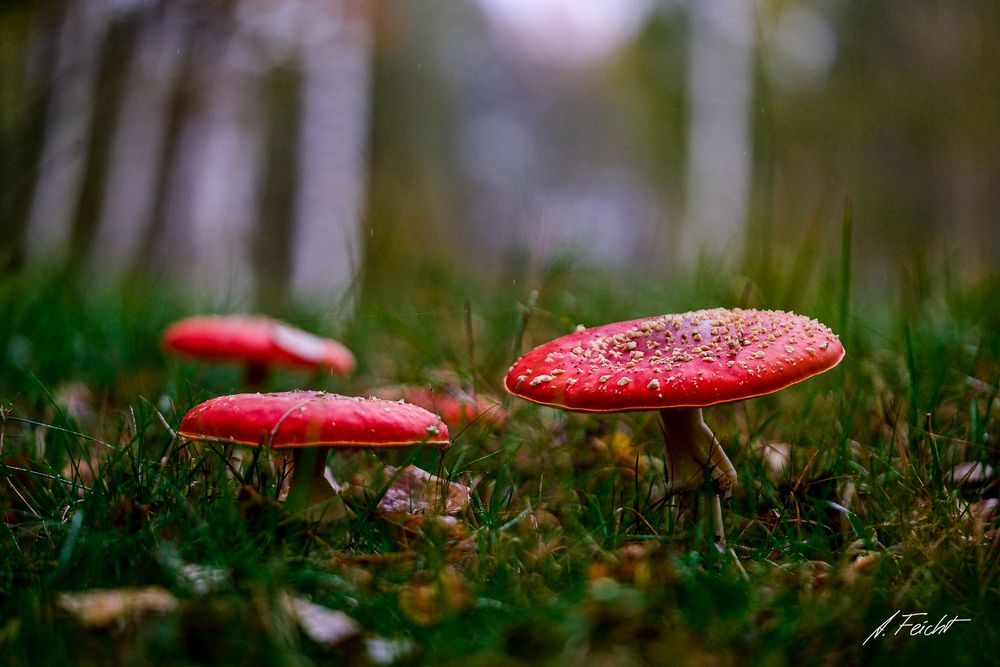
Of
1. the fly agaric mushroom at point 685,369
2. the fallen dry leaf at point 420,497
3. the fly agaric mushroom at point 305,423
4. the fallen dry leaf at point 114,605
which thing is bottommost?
the fallen dry leaf at point 420,497

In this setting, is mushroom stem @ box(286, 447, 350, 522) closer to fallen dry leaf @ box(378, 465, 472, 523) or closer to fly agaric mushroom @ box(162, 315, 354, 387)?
fallen dry leaf @ box(378, 465, 472, 523)

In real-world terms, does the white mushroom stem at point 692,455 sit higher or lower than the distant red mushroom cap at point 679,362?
lower

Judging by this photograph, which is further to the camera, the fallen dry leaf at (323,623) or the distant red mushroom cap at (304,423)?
the distant red mushroom cap at (304,423)

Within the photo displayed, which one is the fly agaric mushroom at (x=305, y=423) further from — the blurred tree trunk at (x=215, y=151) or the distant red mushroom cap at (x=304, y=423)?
the blurred tree trunk at (x=215, y=151)

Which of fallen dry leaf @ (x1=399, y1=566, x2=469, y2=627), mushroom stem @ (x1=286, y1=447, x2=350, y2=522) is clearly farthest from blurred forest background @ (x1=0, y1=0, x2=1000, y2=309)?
fallen dry leaf @ (x1=399, y1=566, x2=469, y2=627)

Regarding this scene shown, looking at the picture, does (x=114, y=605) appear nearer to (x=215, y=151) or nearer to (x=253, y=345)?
(x=253, y=345)
